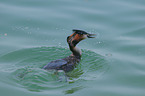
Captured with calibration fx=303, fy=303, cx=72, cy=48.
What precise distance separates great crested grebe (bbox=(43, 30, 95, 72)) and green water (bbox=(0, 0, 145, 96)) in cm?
18

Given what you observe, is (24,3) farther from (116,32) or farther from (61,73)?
(61,73)

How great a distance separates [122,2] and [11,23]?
4615 millimetres

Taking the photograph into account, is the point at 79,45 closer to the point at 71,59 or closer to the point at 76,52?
the point at 76,52

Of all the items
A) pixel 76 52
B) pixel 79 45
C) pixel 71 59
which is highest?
pixel 79 45

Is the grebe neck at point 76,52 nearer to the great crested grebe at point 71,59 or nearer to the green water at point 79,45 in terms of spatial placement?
the great crested grebe at point 71,59

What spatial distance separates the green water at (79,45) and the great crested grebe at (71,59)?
0.59ft

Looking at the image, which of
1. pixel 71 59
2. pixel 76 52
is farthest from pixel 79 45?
pixel 71 59

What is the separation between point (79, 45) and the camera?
31.9ft

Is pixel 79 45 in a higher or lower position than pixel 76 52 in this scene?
higher

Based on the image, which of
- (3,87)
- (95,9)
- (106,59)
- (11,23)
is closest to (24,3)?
(11,23)

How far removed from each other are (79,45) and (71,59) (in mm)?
1187

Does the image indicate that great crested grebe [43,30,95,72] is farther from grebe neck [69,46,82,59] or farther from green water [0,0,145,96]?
green water [0,0,145,96]

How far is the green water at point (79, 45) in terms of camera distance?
23.6ft

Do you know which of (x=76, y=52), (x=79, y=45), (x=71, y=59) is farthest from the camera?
(x=79, y=45)
